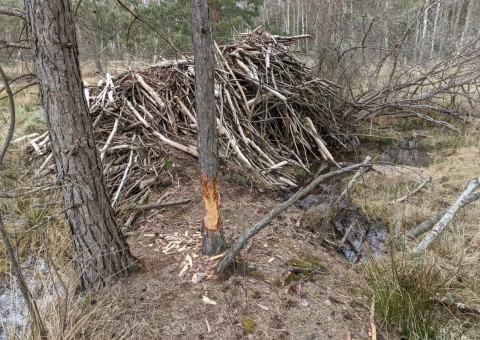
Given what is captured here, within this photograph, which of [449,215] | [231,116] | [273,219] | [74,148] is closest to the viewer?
[74,148]

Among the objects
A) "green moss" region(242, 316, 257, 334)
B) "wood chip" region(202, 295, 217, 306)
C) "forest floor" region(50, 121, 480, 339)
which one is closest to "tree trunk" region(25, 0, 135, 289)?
"forest floor" region(50, 121, 480, 339)

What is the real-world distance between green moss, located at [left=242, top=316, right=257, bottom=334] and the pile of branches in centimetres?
216

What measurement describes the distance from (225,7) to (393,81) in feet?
18.9

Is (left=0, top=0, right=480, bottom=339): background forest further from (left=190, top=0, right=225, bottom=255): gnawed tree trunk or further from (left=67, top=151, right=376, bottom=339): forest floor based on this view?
(left=190, top=0, right=225, bottom=255): gnawed tree trunk

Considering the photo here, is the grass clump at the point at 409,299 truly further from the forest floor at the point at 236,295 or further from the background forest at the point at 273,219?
the forest floor at the point at 236,295

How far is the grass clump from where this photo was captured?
219 centimetres

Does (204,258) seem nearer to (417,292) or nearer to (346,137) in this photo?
(417,292)

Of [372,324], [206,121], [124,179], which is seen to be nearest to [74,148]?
[206,121]

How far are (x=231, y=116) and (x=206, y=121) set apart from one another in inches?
120

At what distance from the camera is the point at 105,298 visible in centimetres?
237

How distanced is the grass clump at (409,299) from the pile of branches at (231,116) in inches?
99.2

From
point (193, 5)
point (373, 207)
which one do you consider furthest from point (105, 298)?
point (373, 207)

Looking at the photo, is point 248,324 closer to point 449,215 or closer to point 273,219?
point 273,219

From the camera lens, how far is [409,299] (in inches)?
88.7
